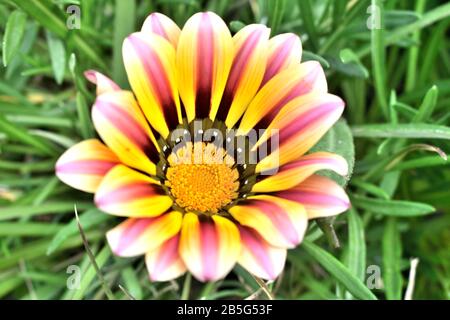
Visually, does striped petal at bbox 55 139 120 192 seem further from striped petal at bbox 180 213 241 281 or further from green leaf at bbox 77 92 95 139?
green leaf at bbox 77 92 95 139

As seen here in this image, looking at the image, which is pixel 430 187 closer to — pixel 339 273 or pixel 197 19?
pixel 339 273

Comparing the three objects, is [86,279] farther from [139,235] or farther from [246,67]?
[246,67]

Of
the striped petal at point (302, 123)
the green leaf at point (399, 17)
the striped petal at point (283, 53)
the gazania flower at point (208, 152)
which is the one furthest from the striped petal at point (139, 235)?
the green leaf at point (399, 17)

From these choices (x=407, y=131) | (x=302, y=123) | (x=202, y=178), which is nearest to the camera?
(x=302, y=123)

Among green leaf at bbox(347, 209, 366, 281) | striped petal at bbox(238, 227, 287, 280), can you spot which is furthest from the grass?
striped petal at bbox(238, 227, 287, 280)

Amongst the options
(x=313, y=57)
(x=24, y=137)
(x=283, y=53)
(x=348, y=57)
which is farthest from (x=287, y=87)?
(x=24, y=137)

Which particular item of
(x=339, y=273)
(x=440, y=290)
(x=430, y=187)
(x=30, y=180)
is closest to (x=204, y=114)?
(x=339, y=273)
